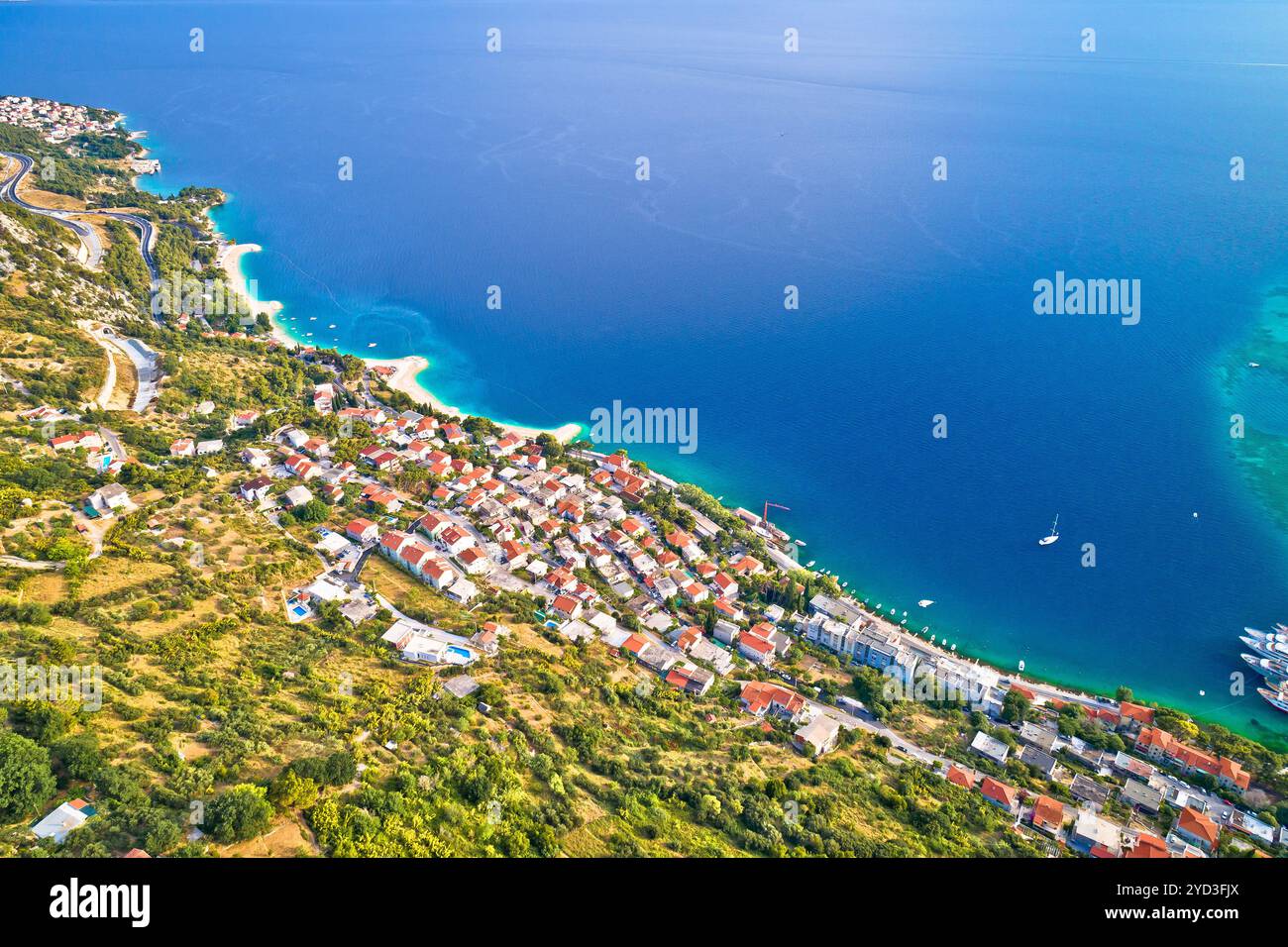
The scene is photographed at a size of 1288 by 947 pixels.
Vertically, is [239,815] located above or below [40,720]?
below

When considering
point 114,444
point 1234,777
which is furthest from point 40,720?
point 1234,777

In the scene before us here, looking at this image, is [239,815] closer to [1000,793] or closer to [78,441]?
[1000,793]

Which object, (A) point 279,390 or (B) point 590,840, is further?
(A) point 279,390

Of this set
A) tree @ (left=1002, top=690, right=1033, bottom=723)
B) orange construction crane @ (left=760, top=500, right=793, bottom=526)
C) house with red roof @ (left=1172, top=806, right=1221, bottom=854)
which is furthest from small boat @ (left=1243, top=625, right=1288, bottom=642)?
orange construction crane @ (left=760, top=500, right=793, bottom=526)

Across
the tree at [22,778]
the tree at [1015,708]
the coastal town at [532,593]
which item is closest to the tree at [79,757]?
the coastal town at [532,593]

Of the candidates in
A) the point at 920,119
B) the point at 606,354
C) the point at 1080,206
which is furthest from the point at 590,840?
the point at 920,119
